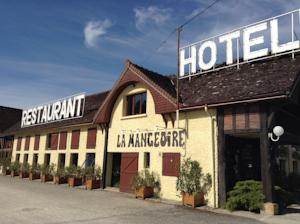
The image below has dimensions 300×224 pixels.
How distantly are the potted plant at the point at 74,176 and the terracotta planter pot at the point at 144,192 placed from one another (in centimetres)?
696

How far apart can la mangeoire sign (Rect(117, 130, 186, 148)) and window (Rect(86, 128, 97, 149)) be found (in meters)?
3.18

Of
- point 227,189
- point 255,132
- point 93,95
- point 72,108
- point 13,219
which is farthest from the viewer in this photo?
point 93,95

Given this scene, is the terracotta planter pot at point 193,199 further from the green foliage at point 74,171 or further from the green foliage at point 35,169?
the green foliage at point 35,169

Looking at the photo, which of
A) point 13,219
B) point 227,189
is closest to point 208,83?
point 227,189

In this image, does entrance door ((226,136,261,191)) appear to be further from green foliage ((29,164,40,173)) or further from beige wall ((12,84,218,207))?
green foliage ((29,164,40,173))

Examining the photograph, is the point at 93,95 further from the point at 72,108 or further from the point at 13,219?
the point at 13,219

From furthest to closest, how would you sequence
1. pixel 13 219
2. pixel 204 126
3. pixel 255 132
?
pixel 204 126, pixel 255 132, pixel 13 219

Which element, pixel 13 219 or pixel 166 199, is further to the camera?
pixel 166 199

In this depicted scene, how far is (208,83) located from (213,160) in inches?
181

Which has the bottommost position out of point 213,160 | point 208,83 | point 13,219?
point 13,219

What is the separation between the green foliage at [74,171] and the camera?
75.8 feet

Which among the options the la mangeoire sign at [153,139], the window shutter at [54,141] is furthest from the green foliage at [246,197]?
the window shutter at [54,141]

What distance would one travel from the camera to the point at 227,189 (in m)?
14.5

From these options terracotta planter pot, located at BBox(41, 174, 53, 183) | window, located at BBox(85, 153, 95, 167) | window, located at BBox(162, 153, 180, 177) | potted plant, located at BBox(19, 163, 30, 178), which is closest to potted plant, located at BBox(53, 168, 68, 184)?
window, located at BBox(85, 153, 95, 167)
